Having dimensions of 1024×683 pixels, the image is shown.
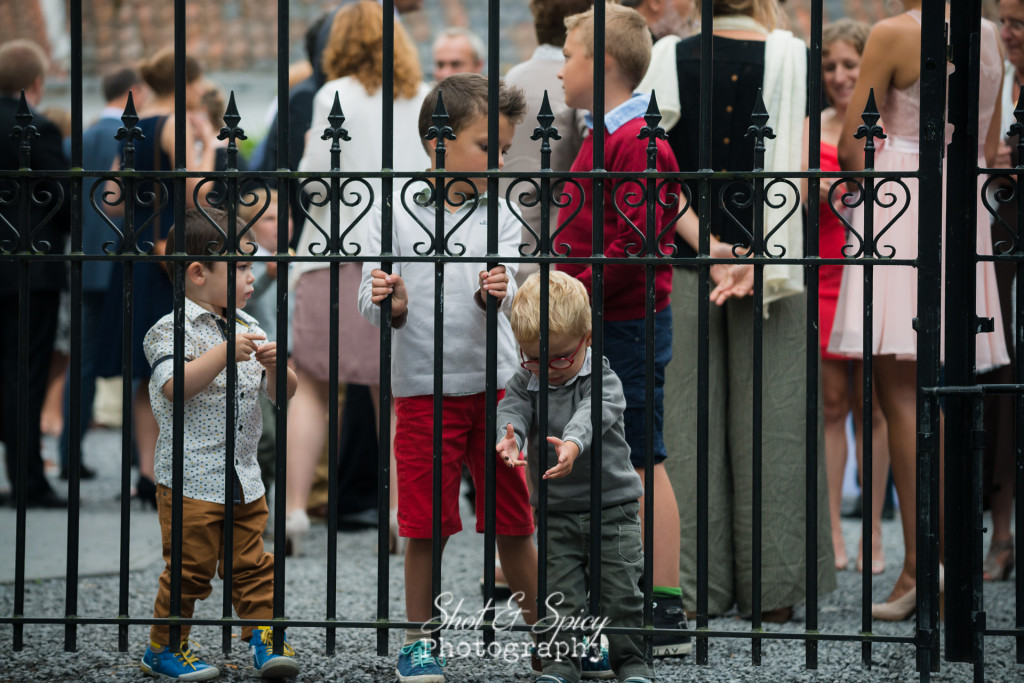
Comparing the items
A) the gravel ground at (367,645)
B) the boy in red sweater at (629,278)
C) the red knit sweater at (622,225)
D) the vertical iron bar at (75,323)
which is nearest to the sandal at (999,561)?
the gravel ground at (367,645)

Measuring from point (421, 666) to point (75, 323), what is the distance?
1365 millimetres

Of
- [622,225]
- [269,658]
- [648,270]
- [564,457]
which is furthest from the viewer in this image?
[622,225]

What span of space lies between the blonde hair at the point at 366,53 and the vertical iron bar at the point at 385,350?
2.11 meters

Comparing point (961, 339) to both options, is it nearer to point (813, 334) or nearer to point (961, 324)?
point (961, 324)

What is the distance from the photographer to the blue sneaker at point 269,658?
3.42m

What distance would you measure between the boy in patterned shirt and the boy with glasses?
0.75 m

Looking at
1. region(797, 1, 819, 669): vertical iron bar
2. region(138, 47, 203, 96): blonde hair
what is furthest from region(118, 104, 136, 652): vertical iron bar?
region(138, 47, 203, 96): blonde hair

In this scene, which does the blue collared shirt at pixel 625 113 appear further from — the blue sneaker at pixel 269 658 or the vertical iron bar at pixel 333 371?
the blue sneaker at pixel 269 658

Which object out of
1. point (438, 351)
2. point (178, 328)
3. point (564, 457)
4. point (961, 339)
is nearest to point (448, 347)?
point (438, 351)

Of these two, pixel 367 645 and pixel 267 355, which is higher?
pixel 267 355

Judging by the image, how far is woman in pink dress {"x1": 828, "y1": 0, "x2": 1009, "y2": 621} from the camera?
415 cm

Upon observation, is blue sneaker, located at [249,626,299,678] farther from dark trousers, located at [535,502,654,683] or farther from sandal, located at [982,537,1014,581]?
sandal, located at [982,537,1014,581]

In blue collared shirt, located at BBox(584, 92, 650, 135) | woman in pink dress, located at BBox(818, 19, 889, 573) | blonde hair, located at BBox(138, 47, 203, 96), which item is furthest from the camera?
blonde hair, located at BBox(138, 47, 203, 96)

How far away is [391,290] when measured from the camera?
11.0ft
